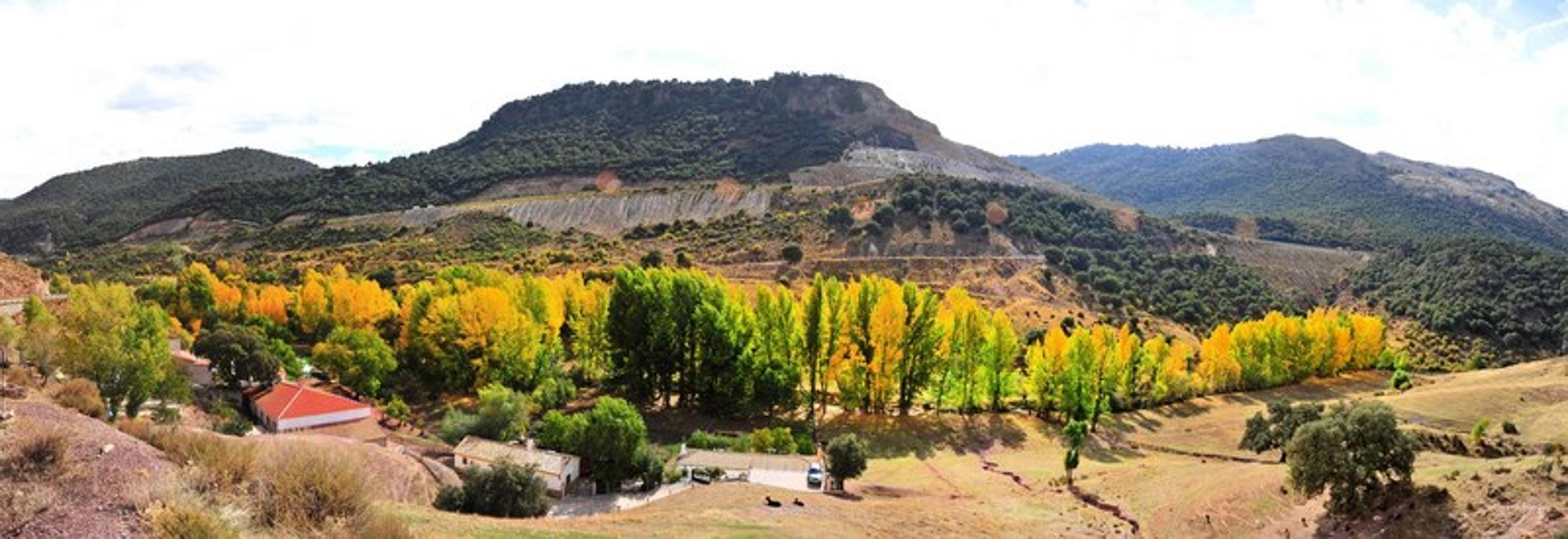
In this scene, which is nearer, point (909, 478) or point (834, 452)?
point (834, 452)

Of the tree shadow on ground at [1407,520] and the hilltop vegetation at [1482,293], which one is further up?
the hilltop vegetation at [1482,293]

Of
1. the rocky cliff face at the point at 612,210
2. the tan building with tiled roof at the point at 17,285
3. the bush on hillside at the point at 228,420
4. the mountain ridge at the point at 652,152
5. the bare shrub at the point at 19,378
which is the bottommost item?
the bush on hillside at the point at 228,420

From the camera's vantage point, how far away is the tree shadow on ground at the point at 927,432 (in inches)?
1850

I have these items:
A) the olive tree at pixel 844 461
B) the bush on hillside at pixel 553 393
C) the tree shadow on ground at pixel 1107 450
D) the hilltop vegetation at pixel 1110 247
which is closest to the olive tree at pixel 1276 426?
the tree shadow on ground at pixel 1107 450

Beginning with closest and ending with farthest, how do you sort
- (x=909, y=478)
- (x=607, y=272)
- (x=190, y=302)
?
(x=909, y=478) < (x=190, y=302) < (x=607, y=272)

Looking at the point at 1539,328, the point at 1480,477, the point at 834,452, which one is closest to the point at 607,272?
the point at 834,452

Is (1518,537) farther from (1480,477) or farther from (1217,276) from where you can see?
(1217,276)

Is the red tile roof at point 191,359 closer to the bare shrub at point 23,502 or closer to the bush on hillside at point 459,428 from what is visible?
the bush on hillside at point 459,428

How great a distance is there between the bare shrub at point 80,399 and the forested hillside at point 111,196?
134m

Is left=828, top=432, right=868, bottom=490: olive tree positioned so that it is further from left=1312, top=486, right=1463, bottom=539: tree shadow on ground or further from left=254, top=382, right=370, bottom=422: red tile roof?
left=254, top=382, right=370, bottom=422: red tile roof

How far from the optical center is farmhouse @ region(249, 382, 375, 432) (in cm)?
4381

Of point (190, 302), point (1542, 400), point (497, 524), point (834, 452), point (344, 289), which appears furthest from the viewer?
point (190, 302)

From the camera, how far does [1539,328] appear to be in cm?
8988

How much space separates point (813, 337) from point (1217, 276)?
2879 inches
